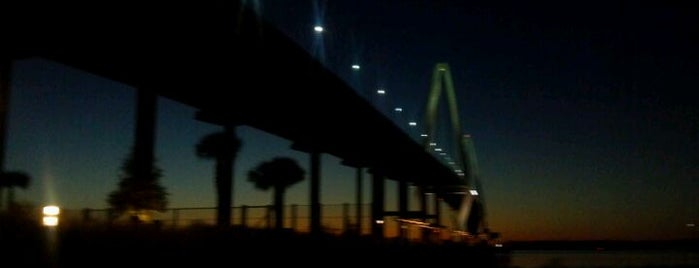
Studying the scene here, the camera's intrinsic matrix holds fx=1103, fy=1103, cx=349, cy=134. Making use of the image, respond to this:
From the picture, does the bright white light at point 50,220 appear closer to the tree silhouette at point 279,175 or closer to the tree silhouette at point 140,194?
the tree silhouette at point 140,194

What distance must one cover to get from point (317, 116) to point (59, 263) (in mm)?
35216

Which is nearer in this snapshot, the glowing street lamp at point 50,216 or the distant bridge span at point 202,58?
the glowing street lamp at point 50,216

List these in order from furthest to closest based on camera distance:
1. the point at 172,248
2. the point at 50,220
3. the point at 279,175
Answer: the point at 279,175 → the point at 172,248 → the point at 50,220

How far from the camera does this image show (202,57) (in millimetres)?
34156

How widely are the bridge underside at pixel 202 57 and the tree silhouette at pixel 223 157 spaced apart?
153 cm

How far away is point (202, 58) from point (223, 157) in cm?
1795

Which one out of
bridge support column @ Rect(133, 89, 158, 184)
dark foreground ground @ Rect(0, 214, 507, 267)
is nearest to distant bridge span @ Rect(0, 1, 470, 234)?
bridge support column @ Rect(133, 89, 158, 184)

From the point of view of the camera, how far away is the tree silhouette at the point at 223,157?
45031 mm

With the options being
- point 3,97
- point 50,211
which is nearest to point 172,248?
point 50,211

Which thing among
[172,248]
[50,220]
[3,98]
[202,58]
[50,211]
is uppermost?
[202,58]

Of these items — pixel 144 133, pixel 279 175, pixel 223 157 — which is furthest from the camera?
pixel 279 175

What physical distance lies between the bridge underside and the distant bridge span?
37 millimetres

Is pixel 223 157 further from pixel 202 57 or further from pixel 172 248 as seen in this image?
pixel 172 248

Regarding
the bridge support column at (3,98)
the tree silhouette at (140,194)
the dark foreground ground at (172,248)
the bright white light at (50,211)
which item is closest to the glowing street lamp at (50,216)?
the bright white light at (50,211)
